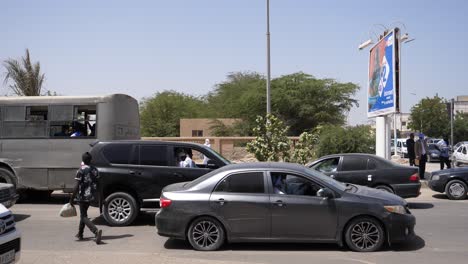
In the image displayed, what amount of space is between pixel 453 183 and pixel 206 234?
9499 millimetres

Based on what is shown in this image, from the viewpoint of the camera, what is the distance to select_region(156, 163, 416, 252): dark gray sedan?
7754 millimetres

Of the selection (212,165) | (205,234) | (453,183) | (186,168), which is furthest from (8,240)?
Answer: (453,183)

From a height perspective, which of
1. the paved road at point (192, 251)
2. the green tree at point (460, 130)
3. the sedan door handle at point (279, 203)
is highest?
the green tree at point (460, 130)

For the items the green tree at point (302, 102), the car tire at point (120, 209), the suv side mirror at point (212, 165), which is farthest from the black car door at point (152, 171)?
the green tree at point (302, 102)

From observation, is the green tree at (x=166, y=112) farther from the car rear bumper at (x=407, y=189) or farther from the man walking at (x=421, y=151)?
the car rear bumper at (x=407, y=189)

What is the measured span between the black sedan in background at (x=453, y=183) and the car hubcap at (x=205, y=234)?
361 inches

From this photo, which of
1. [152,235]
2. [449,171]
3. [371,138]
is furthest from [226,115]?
[152,235]

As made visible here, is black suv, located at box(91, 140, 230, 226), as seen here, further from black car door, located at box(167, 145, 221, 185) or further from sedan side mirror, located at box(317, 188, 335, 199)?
sedan side mirror, located at box(317, 188, 335, 199)

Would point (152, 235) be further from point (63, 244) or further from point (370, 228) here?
point (370, 228)

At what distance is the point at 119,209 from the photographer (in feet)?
34.0

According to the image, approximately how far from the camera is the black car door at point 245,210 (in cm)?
782

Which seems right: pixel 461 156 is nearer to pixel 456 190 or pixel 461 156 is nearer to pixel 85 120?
pixel 456 190

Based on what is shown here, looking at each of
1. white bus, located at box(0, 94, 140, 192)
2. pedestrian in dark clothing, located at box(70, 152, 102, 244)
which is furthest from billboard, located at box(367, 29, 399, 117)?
pedestrian in dark clothing, located at box(70, 152, 102, 244)

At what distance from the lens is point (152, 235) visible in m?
9.41
